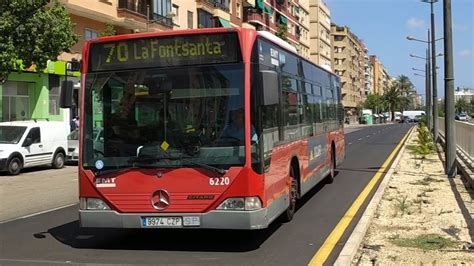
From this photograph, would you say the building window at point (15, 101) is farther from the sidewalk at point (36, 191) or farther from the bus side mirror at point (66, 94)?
the bus side mirror at point (66, 94)

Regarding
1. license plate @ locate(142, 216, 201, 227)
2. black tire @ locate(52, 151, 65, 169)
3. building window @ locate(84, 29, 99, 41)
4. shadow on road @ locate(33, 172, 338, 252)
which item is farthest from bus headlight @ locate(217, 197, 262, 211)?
building window @ locate(84, 29, 99, 41)

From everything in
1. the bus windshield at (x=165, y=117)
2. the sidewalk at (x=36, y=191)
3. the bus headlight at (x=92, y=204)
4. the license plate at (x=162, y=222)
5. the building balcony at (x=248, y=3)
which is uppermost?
the building balcony at (x=248, y=3)

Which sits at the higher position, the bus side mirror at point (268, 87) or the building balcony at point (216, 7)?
the building balcony at point (216, 7)

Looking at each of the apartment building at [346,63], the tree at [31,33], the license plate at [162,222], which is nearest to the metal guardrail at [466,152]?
the license plate at [162,222]

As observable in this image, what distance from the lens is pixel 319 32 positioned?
11288cm

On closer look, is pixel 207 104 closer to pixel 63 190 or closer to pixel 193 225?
pixel 193 225

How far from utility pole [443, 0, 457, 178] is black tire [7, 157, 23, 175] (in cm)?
1405

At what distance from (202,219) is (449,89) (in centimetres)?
1066

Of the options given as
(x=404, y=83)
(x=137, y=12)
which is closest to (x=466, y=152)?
(x=137, y=12)

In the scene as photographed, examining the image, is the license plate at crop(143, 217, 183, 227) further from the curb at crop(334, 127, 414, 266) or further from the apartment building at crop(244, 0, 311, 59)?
the apartment building at crop(244, 0, 311, 59)

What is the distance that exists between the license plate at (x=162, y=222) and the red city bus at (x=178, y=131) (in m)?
0.01

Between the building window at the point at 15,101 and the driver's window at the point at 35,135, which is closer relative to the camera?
the driver's window at the point at 35,135

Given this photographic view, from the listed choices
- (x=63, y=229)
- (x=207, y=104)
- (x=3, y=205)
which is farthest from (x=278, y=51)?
(x=3, y=205)

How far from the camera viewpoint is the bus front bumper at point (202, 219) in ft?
24.0
